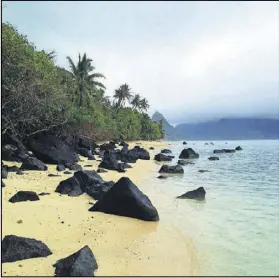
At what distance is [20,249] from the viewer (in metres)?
6.26

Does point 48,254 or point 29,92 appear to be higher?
point 29,92

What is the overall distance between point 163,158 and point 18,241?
29.7 m

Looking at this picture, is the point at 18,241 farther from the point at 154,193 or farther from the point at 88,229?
the point at 154,193

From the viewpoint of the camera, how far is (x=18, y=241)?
6398 mm

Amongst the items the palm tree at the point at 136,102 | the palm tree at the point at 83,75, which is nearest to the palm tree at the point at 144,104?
the palm tree at the point at 136,102

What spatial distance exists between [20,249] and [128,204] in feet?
13.3

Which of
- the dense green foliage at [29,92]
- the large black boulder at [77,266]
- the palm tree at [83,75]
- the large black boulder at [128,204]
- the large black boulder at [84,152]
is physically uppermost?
the palm tree at [83,75]

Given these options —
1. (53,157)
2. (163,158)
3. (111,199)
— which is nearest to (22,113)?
(53,157)

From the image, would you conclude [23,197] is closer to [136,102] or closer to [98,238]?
[98,238]

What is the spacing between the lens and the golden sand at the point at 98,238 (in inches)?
249

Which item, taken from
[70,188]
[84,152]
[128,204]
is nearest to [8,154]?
[70,188]

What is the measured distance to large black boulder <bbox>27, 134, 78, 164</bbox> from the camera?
69.8 feet

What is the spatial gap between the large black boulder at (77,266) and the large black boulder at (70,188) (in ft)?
20.9

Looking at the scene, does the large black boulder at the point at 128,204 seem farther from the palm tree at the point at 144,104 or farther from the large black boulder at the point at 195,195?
the palm tree at the point at 144,104
